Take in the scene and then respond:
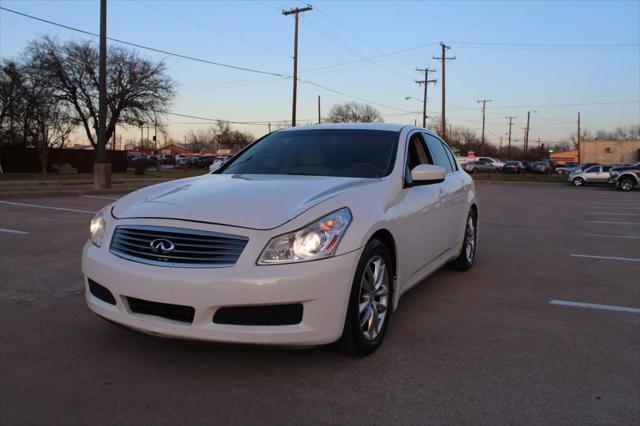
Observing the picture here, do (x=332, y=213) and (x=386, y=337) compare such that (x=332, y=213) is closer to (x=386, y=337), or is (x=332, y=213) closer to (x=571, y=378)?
(x=386, y=337)

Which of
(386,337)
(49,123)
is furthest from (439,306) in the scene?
(49,123)

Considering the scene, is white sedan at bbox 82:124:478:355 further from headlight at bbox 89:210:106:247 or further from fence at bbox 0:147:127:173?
fence at bbox 0:147:127:173

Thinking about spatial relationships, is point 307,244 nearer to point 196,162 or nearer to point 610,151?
point 196,162

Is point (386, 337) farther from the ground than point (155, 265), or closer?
closer

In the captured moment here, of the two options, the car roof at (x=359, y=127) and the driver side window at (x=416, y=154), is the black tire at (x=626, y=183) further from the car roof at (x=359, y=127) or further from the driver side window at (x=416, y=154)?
the car roof at (x=359, y=127)

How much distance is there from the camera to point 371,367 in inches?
135

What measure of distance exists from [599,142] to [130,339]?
92.5 metres

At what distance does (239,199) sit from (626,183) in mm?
33275

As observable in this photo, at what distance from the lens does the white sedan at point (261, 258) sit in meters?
3.02

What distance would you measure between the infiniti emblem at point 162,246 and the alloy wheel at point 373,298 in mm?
1163

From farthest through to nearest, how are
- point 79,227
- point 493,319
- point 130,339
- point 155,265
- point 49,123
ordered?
point 49,123 → point 79,227 → point 493,319 → point 130,339 → point 155,265

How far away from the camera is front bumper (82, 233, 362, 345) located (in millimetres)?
2984

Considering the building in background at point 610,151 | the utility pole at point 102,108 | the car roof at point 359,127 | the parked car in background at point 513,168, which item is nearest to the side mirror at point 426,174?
the car roof at point 359,127

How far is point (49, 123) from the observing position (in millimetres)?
36844
